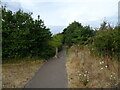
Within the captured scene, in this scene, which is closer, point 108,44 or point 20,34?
point 108,44

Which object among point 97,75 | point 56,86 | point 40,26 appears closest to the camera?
point 56,86

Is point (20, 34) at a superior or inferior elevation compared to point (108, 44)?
superior

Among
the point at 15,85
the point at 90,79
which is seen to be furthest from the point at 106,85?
the point at 15,85

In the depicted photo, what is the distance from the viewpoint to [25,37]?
38.5ft

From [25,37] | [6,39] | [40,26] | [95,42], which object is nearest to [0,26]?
[6,39]

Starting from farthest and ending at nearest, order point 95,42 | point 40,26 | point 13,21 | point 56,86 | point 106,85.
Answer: point 40,26 → point 13,21 → point 95,42 → point 56,86 → point 106,85

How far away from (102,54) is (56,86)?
5.23 m

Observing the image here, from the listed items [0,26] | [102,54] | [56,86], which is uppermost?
[0,26]

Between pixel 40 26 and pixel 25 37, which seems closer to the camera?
pixel 25 37

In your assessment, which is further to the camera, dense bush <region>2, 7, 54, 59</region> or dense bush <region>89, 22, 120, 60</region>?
dense bush <region>2, 7, 54, 59</region>

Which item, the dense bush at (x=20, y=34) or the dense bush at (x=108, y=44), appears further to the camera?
the dense bush at (x=20, y=34)

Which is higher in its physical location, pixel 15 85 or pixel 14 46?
pixel 14 46

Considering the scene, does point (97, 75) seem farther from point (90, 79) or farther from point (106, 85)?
point (106, 85)

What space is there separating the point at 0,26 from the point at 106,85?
8456 mm
